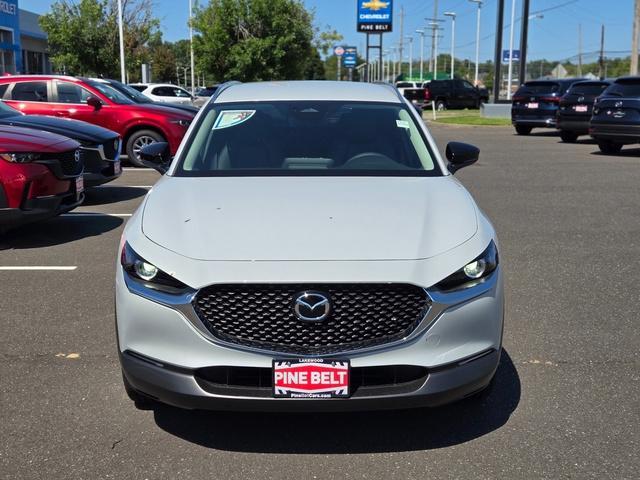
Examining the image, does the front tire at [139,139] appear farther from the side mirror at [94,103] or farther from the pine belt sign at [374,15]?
the pine belt sign at [374,15]

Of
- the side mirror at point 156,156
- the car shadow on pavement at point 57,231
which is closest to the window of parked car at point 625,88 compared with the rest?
the car shadow on pavement at point 57,231

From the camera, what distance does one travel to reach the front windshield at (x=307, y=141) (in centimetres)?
452

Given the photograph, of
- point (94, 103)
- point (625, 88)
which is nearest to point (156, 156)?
point (94, 103)

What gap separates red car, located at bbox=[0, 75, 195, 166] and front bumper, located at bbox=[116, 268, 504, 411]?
1052cm

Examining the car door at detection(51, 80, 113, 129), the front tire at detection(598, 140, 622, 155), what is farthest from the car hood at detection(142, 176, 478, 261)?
the front tire at detection(598, 140, 622, 155)

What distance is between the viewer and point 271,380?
306 cm

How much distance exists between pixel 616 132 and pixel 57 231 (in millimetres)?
12226

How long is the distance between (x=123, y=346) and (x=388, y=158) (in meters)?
2.20

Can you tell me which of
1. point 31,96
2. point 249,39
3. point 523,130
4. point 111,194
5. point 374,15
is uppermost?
point 374,15

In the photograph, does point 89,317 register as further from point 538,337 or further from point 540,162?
point 540,162

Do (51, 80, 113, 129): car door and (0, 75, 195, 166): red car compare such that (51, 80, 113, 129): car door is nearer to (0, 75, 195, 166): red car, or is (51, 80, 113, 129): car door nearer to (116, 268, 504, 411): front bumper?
(0, 75, 195, 166): red car

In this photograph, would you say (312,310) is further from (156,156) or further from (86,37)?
(86,37)

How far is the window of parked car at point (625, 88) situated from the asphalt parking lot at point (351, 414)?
9.98m

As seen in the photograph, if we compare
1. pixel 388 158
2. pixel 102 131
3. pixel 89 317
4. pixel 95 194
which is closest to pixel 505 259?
pixel 388 158
